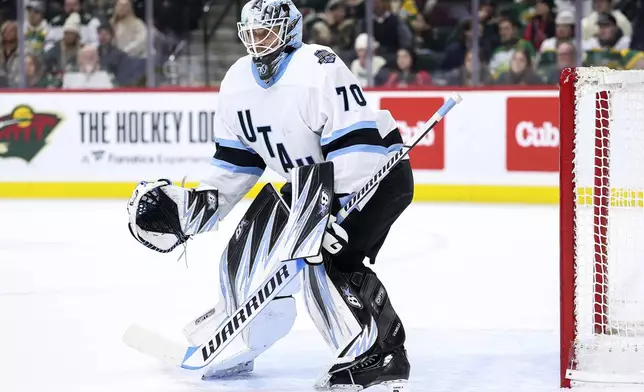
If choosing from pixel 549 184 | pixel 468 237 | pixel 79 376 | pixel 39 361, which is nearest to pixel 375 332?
pixel 79 376

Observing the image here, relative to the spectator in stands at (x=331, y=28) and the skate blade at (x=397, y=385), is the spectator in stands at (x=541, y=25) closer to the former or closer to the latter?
the spectator in stands at (x=331, y=28)

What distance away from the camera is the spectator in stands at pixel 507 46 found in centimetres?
751

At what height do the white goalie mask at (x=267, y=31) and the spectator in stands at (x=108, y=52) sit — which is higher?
the spectator in stands at (x=108, y=52)

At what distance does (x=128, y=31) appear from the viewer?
315 inches

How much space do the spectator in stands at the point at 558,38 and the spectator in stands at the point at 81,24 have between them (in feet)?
10.6

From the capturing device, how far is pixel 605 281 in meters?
3.19

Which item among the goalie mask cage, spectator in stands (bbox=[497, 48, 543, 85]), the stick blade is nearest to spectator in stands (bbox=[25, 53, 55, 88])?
spectator in stands (bbox=[497, 48, 543, 85])

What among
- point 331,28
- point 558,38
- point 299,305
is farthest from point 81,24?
point 299,305

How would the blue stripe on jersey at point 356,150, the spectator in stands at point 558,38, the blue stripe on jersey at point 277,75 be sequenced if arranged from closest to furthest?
the blue stripe on jersey at point 356,150, the blue stripe on jersey at point 277,75, the spectator in stands at point 558,38

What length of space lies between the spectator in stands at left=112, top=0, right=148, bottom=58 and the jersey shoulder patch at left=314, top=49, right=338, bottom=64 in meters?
5.43

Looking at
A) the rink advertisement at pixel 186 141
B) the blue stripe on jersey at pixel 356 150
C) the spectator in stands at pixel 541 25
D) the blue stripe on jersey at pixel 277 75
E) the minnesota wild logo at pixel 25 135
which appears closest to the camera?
the blue stripe on jersey at pixel 356 150

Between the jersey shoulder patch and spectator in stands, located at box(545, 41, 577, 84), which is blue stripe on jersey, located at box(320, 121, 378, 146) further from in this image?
spectator in stands, located at box(545, 41, 577, 84)

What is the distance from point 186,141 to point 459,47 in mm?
2004

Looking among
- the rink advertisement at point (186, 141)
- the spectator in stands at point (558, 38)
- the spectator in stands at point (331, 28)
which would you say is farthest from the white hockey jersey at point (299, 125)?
the spectator in stands at point (331, 28)
